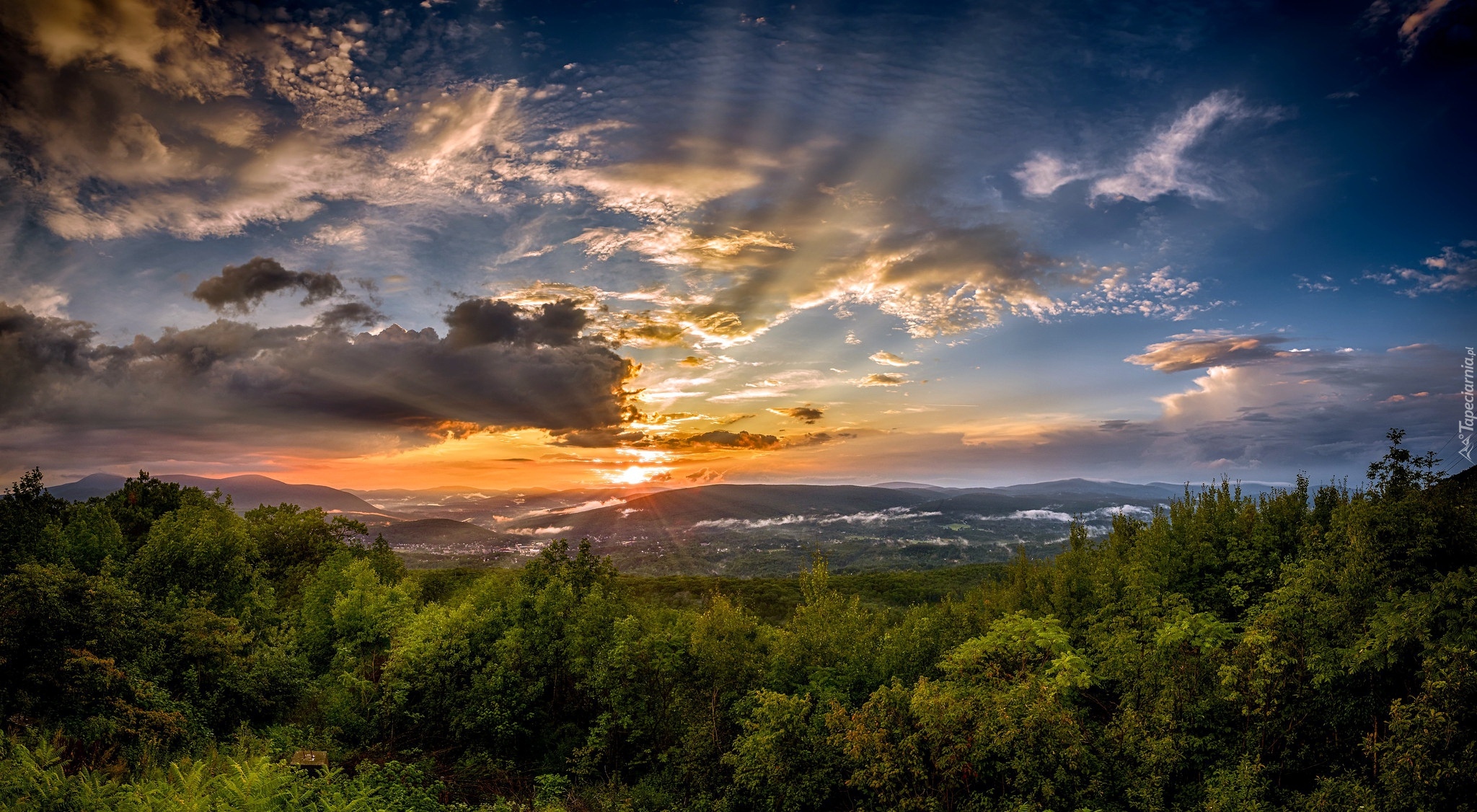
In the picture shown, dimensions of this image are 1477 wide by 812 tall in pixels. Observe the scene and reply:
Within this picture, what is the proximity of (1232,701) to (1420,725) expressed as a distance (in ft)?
27.6

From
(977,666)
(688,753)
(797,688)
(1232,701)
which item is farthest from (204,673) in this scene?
(1232,701)

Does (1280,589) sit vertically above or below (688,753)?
above

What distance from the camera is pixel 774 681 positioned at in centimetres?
3994

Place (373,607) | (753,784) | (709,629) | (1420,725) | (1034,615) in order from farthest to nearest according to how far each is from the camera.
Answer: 1. (1034,615)
2. (373,607)
3. (709,629)
4. (753,784)
5. (1420,725)

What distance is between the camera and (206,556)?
48.3 meters

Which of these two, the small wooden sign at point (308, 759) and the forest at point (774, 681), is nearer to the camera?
the forest at point (774, 681)

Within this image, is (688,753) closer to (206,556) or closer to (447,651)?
(447,651)

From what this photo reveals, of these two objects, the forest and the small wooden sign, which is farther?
the small wooden sign

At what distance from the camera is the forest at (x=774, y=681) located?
916 inches

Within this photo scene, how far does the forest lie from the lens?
23266 millimetres

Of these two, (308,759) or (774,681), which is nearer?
(308,759)

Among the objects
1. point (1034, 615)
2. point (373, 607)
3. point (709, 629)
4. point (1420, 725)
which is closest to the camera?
point (1420, 725)

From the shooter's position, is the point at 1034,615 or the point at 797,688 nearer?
the point at 797,688

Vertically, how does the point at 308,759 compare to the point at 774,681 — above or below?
above
